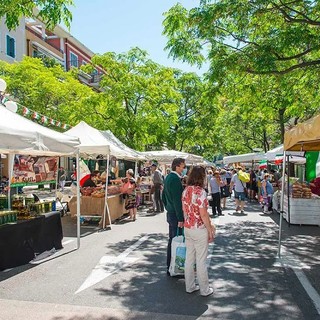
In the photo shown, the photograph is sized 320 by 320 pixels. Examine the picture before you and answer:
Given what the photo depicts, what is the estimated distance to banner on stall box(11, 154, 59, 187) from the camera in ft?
26.4

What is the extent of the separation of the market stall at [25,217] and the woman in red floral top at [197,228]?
2.78 m

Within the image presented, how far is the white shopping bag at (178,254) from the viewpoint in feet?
17.9

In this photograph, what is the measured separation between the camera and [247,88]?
12.0m

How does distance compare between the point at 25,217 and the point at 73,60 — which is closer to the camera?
the point at 25,217

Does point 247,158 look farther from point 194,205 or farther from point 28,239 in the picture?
point 194,205

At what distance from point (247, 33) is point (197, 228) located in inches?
291

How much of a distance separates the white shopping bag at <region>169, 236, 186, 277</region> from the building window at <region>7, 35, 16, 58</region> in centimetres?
2920

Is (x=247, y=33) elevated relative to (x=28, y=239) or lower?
elevated

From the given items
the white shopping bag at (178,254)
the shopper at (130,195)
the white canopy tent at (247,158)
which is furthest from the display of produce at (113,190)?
the white canopy tent at (247,158)

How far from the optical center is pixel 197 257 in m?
4.95

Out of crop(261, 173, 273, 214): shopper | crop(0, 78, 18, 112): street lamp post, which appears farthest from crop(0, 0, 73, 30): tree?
crop(261, 173, 273, 214): shopper

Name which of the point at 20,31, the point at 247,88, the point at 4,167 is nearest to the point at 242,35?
the point at 247,88

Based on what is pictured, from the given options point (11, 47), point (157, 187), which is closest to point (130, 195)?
point (157, 187)

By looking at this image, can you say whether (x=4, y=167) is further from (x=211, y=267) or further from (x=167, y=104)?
(x=211, y=267)
